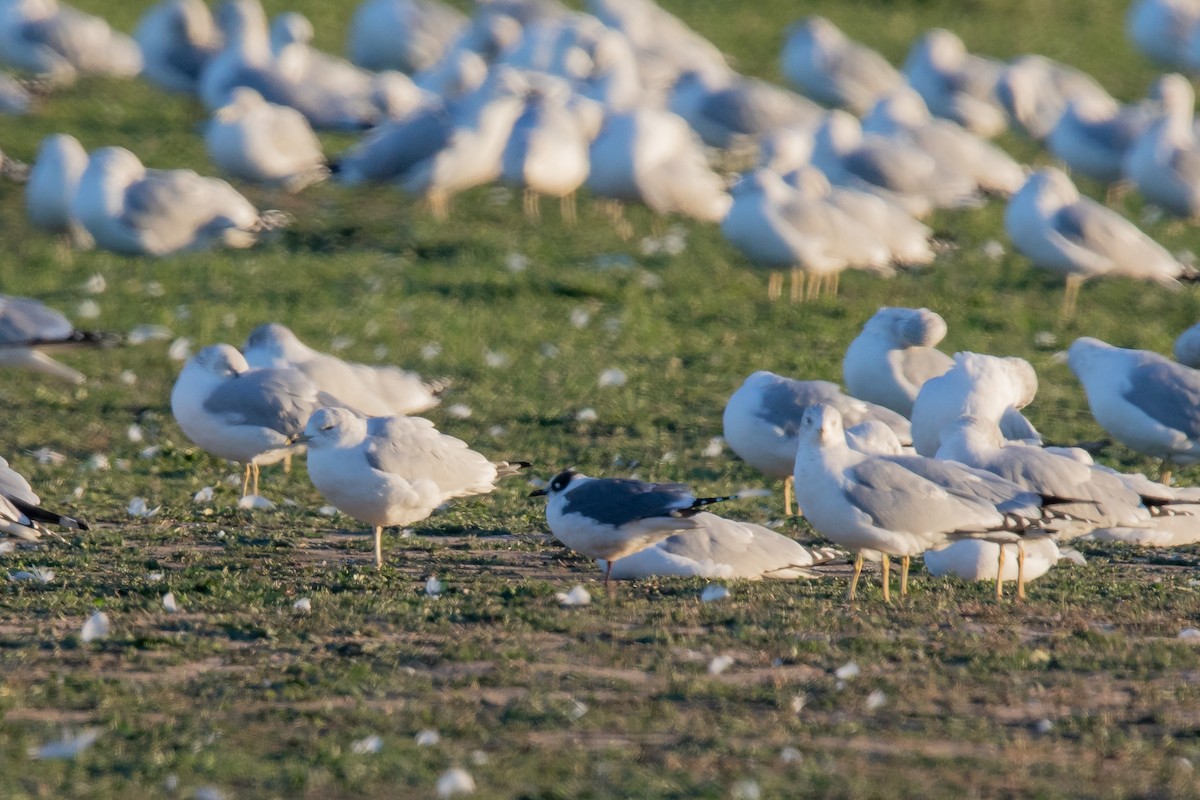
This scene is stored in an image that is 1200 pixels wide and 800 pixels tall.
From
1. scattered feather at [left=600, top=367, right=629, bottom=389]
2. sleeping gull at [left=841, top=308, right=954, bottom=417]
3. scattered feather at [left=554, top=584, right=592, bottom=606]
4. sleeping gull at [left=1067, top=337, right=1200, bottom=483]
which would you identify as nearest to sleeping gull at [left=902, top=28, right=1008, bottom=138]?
scattered feather at [left=600, top=367, right=629, bottom=389]

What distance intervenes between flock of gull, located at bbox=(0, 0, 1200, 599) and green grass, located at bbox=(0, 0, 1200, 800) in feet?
1.06

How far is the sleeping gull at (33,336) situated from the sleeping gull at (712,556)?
479 centimetres

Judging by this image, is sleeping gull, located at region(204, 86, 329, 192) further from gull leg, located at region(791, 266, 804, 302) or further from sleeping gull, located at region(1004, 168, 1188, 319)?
sleeping gull, located at region(1004, 168, 1188, 319)

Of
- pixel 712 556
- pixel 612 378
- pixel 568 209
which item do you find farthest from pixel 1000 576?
pixel 568 209

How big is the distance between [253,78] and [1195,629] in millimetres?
15945

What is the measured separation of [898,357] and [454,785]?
5555 mm

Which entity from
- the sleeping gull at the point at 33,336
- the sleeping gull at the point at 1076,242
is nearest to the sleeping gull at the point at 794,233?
the sleeping gull at the point at 1076,242

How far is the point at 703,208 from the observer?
16.9 metres

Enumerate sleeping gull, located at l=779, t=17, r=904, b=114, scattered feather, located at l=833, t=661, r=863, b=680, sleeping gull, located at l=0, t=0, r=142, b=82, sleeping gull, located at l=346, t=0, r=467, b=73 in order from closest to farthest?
1. scattered feather, located at l=833, t=661, r=863, b=680
2. sleeping gull, located at l=0, t=0, r=142, b=82
3. sleeping gull, located at l=779, t=17, r=904, b=114
4. sleeping gull, located at l=346, t=0, r=467, b=73

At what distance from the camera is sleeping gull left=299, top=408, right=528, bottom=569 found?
7320mm

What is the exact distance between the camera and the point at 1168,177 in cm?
1708

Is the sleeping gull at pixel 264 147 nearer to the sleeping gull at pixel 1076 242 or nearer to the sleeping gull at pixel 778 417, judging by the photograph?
the sleeping gull at pixel 1076 242

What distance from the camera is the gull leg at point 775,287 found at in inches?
568

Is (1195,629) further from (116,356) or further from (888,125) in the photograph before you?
(888,125)
